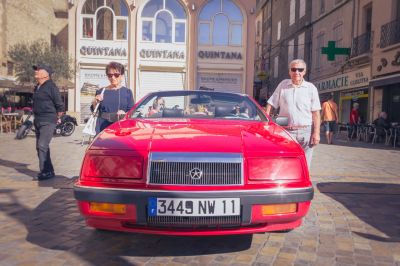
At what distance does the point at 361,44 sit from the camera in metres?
19.3

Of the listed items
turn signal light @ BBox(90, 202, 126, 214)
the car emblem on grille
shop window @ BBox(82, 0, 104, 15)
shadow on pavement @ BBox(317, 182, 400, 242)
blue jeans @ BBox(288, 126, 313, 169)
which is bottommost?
shadow on pavement @ BBox(317, 182, 400, 242)

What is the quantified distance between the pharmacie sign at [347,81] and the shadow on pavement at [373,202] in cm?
1433

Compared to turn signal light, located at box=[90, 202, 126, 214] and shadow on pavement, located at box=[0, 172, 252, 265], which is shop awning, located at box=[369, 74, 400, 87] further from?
turn signal light, located at box=[90, 202, 126, 214]

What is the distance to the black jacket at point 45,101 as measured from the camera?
5688 millimetres

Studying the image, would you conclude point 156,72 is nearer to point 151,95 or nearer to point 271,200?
point 151,95

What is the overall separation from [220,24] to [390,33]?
28.6ft

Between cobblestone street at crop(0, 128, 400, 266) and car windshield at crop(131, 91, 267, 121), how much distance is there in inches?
51.2

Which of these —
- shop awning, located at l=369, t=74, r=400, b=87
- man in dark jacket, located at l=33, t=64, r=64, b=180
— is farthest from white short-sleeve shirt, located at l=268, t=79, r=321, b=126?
shop awning, located at l=369, t=74, r=400, b=87

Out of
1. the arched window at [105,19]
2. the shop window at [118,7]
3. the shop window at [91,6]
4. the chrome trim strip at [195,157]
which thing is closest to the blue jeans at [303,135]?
the chrome trim strip at [195,157]

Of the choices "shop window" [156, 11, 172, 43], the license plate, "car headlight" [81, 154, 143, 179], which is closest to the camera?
the license plate

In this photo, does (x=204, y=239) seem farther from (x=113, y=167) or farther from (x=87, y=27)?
(x=87, y=27)

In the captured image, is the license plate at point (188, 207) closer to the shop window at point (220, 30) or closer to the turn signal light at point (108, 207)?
the turn signal light at point (108, 207)

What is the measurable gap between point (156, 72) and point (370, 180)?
16.1 metres

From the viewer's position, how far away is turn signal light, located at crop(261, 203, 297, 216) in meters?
2.71
